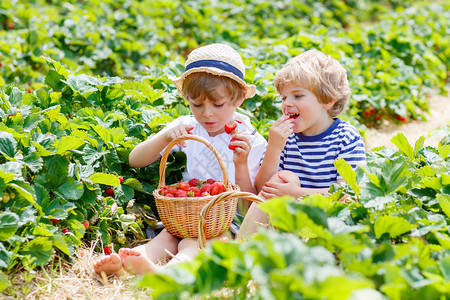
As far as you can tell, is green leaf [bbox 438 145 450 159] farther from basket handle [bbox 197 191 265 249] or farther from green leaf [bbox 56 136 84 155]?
green leaf [bbox 56 136 84 155]

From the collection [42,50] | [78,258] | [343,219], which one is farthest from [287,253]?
[42,50]

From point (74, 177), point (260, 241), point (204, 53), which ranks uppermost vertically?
point (204, 53)

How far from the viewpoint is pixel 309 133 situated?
124 inches

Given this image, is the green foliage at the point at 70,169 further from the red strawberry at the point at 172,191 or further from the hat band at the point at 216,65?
the hat band at the point at 216,65

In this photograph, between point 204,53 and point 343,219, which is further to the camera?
point 204,53

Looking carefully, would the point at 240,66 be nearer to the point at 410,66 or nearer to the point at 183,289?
the point at 183,289

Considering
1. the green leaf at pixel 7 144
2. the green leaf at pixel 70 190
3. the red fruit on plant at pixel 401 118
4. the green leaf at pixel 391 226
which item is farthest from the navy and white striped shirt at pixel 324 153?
the red fruit on plant at pixel 401 118

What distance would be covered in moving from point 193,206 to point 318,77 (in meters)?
1.06

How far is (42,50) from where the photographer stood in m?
5.47

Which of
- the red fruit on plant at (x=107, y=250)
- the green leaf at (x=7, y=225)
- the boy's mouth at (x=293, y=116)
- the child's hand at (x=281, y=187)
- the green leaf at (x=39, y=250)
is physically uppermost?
the boy's mouth at (x=293, y=116)

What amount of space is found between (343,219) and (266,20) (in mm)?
6323

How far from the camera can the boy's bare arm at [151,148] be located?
2912 mm

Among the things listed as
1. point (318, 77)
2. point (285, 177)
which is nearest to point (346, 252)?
point (285, 177)

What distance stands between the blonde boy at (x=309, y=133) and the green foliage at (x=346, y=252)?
591mm
